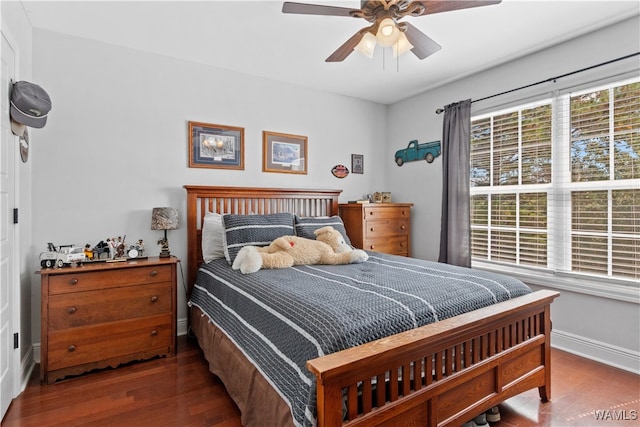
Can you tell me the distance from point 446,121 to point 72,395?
3.97 metres

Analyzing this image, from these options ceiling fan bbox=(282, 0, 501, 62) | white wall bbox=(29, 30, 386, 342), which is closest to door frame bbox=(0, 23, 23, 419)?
white wall bbox=(29, 30, 386, 342)

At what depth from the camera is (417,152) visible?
4117mm

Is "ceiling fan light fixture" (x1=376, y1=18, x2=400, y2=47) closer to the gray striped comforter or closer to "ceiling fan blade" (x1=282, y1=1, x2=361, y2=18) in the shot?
"ceiling fan blade" (x1=282, y1=1, x2=361, y2=18)

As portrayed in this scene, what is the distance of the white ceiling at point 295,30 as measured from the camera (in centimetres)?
233

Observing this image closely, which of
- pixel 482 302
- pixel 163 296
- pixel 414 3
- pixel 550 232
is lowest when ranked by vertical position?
pixel 163 296

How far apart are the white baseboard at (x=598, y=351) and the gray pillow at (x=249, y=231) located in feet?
8.14

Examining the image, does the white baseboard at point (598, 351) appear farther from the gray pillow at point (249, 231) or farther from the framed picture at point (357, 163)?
the framed picture at point (357, 163)

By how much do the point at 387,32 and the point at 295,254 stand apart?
1643mm

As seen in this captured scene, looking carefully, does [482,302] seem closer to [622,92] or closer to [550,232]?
[550,232]

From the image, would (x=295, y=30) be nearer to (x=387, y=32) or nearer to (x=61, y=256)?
(x=387, y=32)

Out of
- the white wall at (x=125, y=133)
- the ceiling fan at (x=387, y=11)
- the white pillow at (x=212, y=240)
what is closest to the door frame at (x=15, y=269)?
the white wall at (x=125, y=133)

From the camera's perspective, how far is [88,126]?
8.99 ft

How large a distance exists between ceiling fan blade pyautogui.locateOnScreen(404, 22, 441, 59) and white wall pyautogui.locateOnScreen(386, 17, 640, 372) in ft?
4.55

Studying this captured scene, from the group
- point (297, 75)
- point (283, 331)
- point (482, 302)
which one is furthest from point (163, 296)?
point (297, 75)
